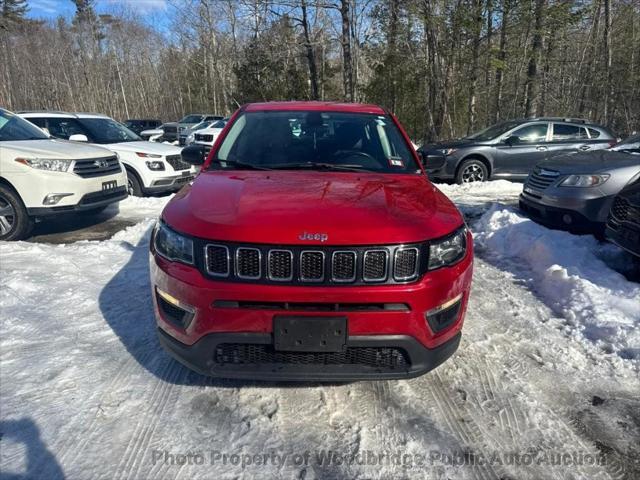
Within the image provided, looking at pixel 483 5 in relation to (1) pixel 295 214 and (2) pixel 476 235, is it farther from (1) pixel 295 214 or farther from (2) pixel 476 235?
(1) pixel 295 214

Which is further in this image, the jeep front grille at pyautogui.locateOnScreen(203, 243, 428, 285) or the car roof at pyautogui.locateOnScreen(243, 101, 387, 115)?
the car roof at pyautogui.locateOnScreen(243, 101, 387, 115)

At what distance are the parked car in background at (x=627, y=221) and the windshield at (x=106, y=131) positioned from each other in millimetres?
8763

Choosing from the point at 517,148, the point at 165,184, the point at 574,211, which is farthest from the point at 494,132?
the point at 165,184

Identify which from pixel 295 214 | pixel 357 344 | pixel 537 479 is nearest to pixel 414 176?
pixel 295 214

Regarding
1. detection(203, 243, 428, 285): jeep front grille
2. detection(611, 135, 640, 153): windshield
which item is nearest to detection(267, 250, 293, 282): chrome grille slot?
detection(203, 243, 428, 285): jeep front grille

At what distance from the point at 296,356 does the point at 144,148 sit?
775 cm

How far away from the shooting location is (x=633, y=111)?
22.8m

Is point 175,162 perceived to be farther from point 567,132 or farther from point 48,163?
point 567,132

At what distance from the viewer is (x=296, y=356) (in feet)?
7.73

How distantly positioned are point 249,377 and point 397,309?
0.85 meters

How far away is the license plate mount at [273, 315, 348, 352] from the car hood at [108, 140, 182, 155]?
7.45m

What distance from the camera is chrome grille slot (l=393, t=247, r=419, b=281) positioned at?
232 cm

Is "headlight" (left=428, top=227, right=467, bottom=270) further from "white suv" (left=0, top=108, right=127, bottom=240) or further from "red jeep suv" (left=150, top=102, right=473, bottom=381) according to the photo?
"white suv" (left=0, top=108, right=127, bottom=240)

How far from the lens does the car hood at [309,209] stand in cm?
229
